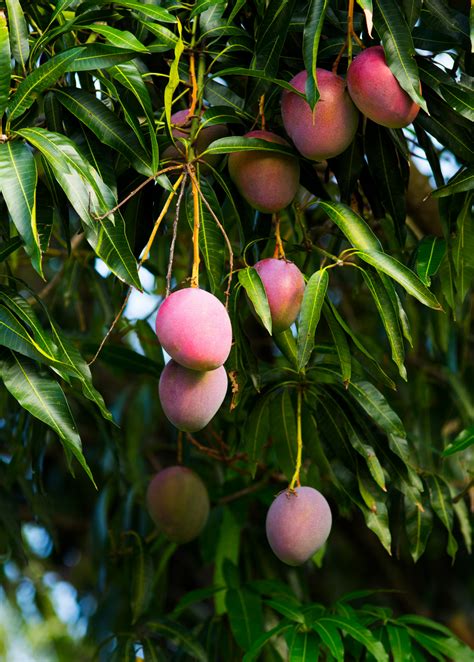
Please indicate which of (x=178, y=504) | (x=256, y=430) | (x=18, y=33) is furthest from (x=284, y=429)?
(x=18, y=33)

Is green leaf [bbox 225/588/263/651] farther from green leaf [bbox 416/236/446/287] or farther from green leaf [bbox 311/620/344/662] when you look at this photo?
green leaf [bbox 416/236/446/287]

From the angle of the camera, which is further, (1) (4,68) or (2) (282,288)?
(2) (282,288)

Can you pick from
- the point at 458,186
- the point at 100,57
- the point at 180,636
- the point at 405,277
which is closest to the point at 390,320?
the point at 405,277

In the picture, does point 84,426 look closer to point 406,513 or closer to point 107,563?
point 107,563

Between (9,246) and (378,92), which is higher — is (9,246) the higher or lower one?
the lower one

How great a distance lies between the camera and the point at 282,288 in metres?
1.05

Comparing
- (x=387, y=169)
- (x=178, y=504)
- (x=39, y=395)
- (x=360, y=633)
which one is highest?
(x=387, y=169)

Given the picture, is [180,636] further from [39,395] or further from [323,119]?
[323,119]

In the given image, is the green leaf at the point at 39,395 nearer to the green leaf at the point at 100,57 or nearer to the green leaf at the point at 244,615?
the green leaf at the point at 100,57

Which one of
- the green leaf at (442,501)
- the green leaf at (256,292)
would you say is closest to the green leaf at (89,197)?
the green leaf at (256,292)

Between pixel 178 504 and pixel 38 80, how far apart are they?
2.70 feet

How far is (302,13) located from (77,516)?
1.89 meters

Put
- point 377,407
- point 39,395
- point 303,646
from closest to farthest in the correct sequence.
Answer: point 39,395 < point 377,407 < point 303,646

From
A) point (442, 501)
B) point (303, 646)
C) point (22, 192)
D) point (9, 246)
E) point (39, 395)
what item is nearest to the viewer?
point (22, 192)
